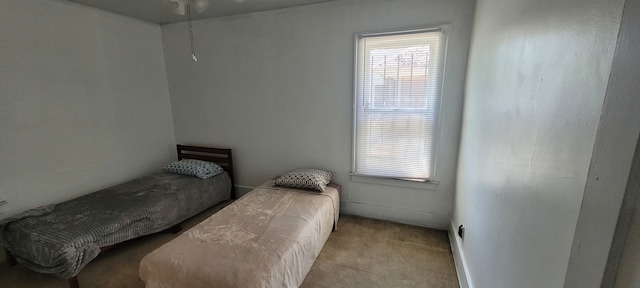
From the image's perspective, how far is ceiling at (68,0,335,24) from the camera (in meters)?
2.55

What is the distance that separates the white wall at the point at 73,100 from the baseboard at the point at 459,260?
3722 millimetres

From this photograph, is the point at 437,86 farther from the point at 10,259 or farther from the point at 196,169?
the point at 10,259

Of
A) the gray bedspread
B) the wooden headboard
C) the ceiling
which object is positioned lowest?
the gray bedspread

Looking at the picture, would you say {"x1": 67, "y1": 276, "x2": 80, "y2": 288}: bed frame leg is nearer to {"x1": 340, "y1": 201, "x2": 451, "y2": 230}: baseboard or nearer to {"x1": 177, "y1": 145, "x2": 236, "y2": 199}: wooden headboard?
{"x1": 177, "y1": 145, "x2": 236, "y2": 199}: wooden headboard

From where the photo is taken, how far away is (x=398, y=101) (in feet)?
8.32

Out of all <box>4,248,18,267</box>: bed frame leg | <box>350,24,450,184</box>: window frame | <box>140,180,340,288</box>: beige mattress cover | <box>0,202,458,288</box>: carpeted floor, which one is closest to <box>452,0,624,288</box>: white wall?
<box>0,202,458,288</box>: carpeted floor

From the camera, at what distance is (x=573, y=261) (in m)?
0.56

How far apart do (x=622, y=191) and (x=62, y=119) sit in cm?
373

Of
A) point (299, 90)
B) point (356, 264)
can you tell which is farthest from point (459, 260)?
point (299, 90)

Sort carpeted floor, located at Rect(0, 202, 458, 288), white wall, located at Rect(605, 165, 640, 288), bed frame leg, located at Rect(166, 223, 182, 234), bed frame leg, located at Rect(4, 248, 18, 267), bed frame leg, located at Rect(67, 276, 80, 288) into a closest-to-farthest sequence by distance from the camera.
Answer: white wall, located at Rect(605, 165, 640, 288) < bed frame leg, located at Rect(67, 276, 80, 288) < carpeted floor, located at Rect(0, 202, 458, 288) < bed frame leg, located at Rect(4, 248, 18, 267) < bed frame leg, located at Rect(166, 223, 182, 234)

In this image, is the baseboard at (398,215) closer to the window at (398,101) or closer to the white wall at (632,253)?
the window at (398,101)

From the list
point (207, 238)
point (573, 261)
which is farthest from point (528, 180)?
point (207, 238)

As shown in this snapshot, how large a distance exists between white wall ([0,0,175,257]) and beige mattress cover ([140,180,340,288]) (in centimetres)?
176

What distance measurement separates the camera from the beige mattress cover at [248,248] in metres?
1.48
